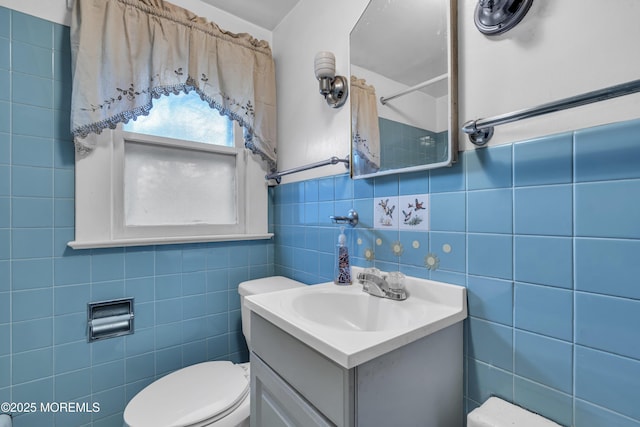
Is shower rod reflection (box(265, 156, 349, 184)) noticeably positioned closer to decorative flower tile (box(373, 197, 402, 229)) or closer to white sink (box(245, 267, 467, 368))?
decorative flower tile (box(373, 197, 402, 229))

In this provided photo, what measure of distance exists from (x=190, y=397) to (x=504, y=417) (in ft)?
3.33

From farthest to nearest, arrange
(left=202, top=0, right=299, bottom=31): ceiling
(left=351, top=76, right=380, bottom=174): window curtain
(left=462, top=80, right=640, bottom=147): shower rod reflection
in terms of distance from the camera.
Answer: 1. (left=202, top=0, right=299, bottom=31): ceiling
2. (left=351, top=76, right=380, bottom=174): window curtain
3. (left=462, top=80, right=640, bottom=147): shower rod reflection

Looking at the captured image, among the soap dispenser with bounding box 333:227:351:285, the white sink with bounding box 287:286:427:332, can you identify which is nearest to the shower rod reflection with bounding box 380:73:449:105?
the soap dispenser with bounding box 333:227:351:285

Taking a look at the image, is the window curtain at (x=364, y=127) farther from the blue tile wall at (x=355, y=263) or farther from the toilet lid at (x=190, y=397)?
the toilet lid at (x=190, y=397)

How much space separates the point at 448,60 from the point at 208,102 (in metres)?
1.14

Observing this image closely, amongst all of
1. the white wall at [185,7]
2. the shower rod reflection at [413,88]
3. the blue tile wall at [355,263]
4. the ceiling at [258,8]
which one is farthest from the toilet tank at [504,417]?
the white wall at [185,7]

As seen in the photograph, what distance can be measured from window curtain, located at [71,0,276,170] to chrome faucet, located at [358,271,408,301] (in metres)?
0.98

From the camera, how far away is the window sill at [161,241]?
1174 mm

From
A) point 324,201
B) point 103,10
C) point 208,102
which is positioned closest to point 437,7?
point 324,201

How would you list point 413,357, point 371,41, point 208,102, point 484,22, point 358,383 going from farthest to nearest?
point 208,102, point 371,41, point 484,22, point 413,357, point 358,383

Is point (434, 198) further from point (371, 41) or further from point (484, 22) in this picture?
point (371, 41)

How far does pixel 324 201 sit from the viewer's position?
131cm

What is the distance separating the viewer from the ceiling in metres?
1.49

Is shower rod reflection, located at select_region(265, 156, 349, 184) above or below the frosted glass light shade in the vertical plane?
below
